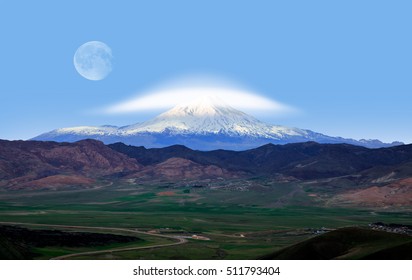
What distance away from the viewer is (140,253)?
128 meters

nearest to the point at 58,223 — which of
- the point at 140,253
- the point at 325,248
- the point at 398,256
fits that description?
the point at 140,253

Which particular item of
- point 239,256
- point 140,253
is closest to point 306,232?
point 239,256

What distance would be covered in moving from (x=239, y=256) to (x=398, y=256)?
4774cm

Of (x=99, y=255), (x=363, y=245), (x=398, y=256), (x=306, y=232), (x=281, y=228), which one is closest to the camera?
(x=398, y=256)

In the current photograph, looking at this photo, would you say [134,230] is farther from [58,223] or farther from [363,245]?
[363,245]

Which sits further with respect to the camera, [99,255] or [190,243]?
[190,243]

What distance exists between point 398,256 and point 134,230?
109472 mm

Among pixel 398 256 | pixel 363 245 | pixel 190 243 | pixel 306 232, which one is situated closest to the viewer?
pixel 398 256

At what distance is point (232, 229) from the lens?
186750mm
